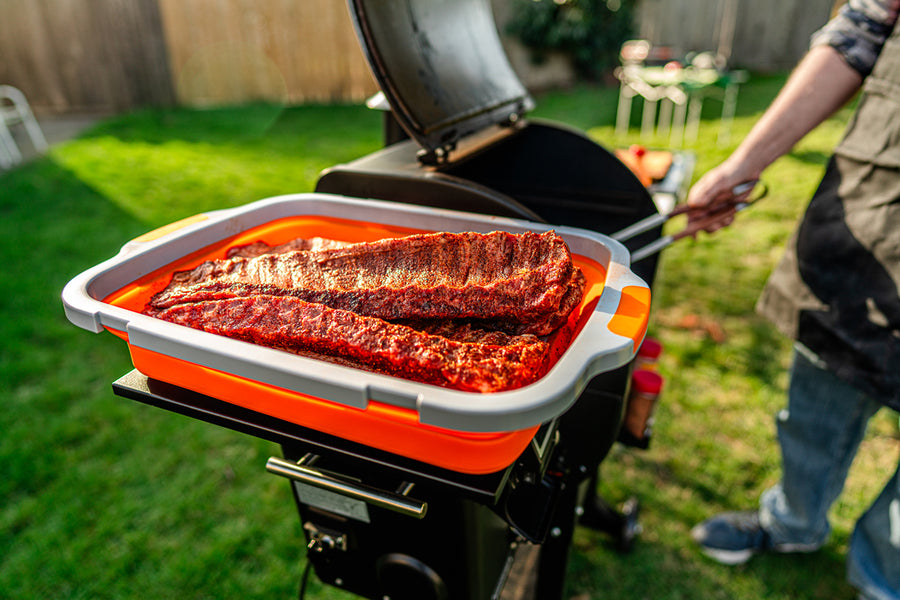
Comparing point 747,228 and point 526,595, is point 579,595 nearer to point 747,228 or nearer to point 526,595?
point 526,595

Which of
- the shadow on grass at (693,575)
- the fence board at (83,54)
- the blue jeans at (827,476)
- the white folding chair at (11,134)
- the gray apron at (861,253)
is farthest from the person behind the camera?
the fence board at (83,54)

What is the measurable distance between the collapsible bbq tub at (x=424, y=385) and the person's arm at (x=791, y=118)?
0.23 m

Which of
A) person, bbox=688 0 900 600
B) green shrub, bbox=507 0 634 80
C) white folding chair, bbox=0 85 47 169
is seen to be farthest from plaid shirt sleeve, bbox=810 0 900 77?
green shrub, bbox=507 0 634 80

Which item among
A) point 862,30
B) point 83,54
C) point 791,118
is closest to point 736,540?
point 791,118

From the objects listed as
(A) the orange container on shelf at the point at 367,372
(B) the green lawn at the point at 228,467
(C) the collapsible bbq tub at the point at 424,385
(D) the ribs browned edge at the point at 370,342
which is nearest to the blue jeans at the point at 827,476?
(B) the green lawn at the point at 228,467

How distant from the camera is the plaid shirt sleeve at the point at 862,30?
1.52m

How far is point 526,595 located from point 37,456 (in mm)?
2253

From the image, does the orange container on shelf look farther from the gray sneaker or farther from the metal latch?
the gray sneaker

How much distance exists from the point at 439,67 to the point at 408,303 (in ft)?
2.98

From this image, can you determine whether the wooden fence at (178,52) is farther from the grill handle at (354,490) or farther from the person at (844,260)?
the grill handle at (354,490)

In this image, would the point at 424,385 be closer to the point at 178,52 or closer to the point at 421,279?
the point at 421,279

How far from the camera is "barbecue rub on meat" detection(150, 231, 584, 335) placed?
91cm

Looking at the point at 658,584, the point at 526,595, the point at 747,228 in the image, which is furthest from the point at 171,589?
the point at 747,228

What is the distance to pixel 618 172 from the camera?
1738 millimetres
